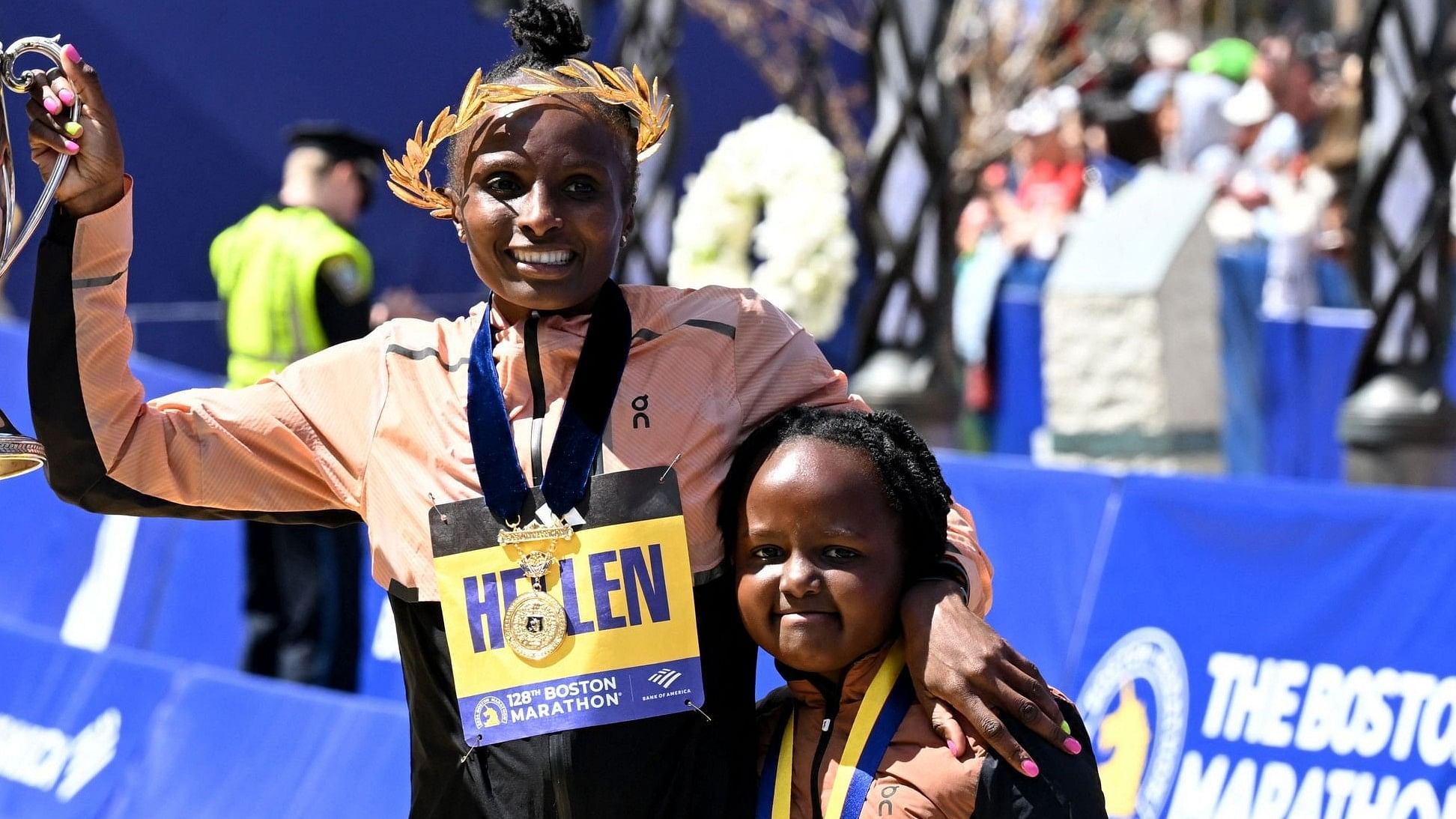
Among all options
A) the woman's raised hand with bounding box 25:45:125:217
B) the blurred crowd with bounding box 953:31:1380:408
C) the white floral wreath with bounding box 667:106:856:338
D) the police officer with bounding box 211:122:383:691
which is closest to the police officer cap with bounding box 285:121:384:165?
the police officer with bounding box 211:122:383:691

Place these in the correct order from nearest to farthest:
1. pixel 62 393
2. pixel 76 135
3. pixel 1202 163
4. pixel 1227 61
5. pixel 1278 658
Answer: pixel 76 135 → pixel 62 393 → pixel 1278 658 → pixel 1202 163 → pixel 1227 61

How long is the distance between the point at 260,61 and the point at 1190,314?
4.72m

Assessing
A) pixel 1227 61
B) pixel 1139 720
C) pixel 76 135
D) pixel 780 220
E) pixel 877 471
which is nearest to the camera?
pixel 76 135

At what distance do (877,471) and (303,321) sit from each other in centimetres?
463

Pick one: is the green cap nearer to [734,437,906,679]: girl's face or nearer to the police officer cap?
the police officer cap

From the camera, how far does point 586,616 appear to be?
2621 mm

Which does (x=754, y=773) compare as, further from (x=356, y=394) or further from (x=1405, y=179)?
(x=1405, y=179)

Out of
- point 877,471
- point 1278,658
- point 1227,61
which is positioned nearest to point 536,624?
point 877,471

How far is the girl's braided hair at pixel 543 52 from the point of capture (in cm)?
273

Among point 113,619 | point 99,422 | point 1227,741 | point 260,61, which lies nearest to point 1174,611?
point 1227,741

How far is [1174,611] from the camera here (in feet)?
16.9

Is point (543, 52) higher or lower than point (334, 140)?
higher

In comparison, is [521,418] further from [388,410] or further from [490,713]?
[490,713]

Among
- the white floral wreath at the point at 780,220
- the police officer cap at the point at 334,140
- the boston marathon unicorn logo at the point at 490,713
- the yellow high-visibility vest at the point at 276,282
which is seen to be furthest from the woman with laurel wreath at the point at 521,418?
the white floral wreath at the point at 780,220
